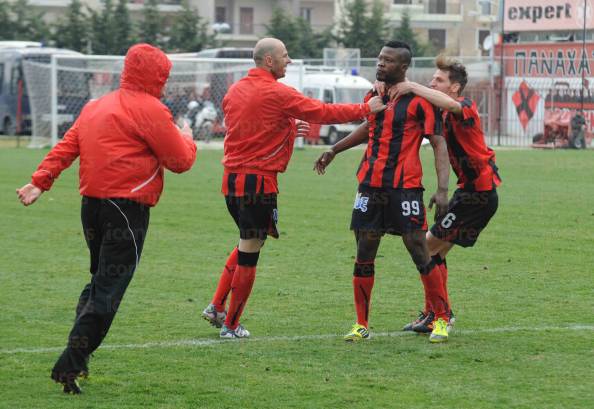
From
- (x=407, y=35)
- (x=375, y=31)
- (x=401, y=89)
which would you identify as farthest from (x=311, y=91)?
(x=401, y=89)

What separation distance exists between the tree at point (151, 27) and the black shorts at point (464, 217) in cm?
4549

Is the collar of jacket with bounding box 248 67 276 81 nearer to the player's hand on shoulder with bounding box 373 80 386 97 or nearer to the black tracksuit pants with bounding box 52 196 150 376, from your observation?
the player's hand on shoulder with bounding box 373 80 386 97

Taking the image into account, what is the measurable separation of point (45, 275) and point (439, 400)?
18.9 ft

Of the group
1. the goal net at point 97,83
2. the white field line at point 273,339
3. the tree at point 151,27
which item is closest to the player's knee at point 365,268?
the white field line at point 273,339

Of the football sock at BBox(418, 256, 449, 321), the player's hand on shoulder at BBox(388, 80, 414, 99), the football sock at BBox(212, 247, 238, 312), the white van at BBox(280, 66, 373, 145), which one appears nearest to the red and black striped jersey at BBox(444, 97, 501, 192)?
the player's hand on shoulder at BBox(388, 80, 414, 99)

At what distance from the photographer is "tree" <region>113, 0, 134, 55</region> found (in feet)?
172

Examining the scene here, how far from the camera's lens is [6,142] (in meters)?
38.0

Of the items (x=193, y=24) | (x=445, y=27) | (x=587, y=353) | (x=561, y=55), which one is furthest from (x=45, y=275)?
(x=445, y=27)

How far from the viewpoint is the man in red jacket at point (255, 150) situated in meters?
8.46

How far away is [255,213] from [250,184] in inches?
8.2

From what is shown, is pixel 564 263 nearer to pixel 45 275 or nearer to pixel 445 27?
pixel 45 275

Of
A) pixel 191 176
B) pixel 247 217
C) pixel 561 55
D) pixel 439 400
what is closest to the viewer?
pixel 439 400

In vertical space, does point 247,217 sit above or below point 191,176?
above

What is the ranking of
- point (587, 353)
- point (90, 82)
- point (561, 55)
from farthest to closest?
point (561, 55) < point (90, 82) < point (587, 353)
